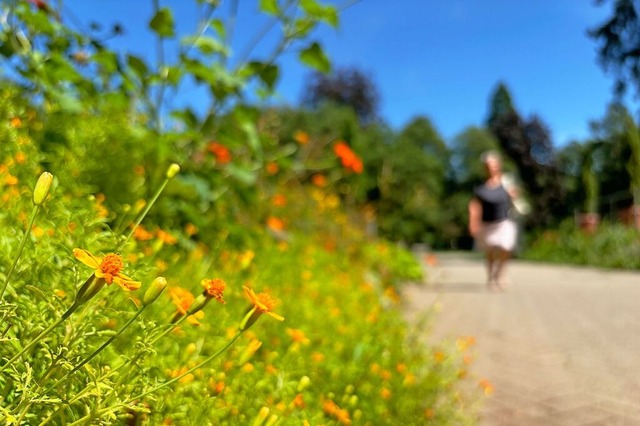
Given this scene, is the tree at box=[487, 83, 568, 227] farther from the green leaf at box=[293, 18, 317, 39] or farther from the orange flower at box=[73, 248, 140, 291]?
the orange flower at box=[73, 248, 140, 291]

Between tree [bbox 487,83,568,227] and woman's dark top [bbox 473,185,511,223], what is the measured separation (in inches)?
1135

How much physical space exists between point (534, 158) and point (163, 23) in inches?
1555

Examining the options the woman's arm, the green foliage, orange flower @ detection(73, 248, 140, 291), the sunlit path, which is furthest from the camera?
the green foliage

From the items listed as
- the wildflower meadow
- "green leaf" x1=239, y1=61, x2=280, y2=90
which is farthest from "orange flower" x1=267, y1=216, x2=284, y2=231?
"green leaf" x1=239, y1=61, x2=280, y2=90

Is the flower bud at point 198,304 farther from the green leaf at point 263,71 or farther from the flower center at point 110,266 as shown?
the green leaf at point 263,71

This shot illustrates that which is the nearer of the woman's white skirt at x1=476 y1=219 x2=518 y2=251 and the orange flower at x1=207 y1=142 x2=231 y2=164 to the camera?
the orange flower at x1=207 y1=142 x2=231 y2=164

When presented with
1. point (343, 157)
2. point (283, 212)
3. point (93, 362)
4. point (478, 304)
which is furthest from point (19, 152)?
point (478, 304)

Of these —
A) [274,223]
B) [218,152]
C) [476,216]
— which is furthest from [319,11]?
[476,216]

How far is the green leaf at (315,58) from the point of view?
235 cm

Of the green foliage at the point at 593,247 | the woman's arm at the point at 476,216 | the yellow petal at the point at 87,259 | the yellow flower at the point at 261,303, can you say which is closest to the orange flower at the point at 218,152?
the yellow flower at the point at 261,303

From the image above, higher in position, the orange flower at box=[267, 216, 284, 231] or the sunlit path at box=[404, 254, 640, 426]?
the orange flower at box=[267, 216, 284, 231]

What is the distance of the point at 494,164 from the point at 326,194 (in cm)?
232

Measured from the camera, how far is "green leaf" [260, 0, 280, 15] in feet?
7.38

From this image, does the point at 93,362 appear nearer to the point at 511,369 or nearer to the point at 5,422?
the point at 5,422
